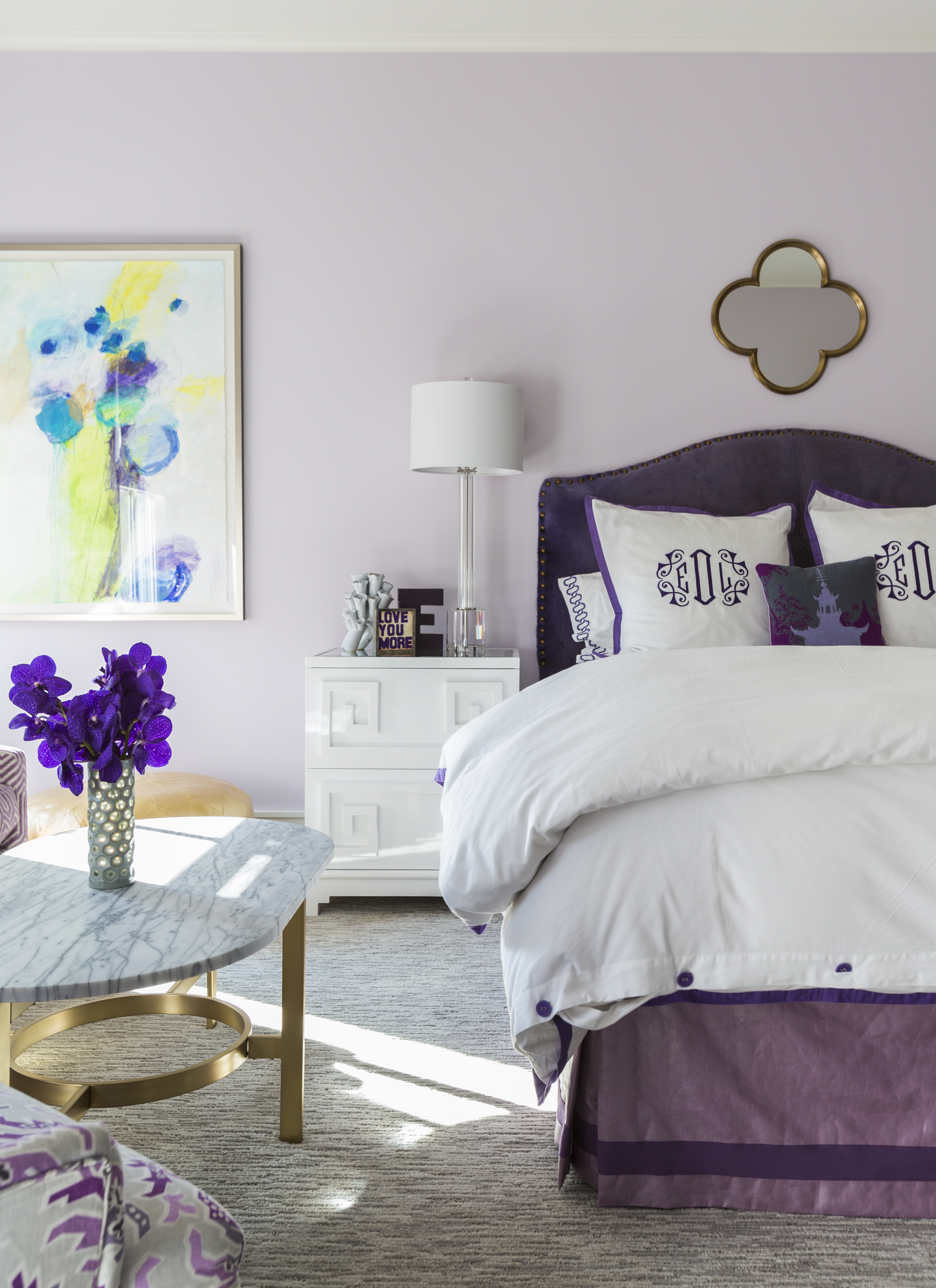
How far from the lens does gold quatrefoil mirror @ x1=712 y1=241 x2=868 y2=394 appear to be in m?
3.23

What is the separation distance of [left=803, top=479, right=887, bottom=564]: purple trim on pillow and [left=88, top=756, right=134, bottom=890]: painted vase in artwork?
2.25 meters

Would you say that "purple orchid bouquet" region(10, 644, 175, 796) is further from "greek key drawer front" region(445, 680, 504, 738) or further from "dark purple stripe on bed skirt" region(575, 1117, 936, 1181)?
"greek key drawer front" region(445, 680, 504, 738)

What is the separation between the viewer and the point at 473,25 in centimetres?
309

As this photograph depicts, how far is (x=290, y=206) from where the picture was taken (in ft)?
10.6

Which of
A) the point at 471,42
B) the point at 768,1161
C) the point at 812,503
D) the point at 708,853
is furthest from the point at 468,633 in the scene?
the point at 471,42

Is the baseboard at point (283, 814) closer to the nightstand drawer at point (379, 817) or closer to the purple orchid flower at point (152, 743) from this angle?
the nightstand drawer at point (379, 817)

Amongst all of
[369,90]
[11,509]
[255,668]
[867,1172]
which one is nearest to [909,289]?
[369,90]

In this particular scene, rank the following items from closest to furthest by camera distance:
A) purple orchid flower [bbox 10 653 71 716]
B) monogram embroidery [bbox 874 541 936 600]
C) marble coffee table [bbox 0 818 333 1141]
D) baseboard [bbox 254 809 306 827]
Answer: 1. marble coffee table [bbox 0 818 333 1141]
2. purple orchid flower [bbox 10 653 71 716]
3. monogram embroidery [bbox 874 541 936 600]
4. baseboard [bbox 254 809 306 827]

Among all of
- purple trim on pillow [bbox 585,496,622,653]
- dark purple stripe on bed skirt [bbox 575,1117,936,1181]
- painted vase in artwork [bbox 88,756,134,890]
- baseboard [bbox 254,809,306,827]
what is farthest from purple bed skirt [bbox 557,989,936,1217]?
baseboard [bbox 254,809,306,827]

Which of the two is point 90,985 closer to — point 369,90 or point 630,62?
point 369,90

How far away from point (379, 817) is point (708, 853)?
1603 mm

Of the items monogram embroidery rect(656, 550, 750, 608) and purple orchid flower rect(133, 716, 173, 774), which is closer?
purple orchid flower rect(133, 716, 173, 774)

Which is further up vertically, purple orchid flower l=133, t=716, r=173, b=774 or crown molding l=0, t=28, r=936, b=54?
crown molding l=0, t=28, r=936, b=54

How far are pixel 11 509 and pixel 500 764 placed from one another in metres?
2.48
